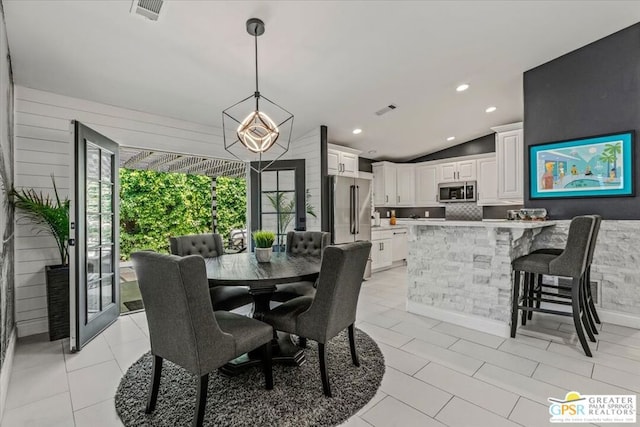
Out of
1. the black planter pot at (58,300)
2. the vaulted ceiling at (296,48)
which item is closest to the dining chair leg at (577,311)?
the vaulted ceiling at (296,48)

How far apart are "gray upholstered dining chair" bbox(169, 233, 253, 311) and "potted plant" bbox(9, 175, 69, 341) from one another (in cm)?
101

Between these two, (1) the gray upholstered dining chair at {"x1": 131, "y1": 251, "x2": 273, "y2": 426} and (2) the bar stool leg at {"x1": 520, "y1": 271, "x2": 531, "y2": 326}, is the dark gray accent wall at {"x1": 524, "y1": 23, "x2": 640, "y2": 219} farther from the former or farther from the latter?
(1) the gray upholstered dining chair at {"x1": 131, "y1": 251, "x2": 273, "y2": 426}

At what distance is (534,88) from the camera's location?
3869 mm

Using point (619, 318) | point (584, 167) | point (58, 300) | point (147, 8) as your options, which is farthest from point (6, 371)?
point (584, 167)

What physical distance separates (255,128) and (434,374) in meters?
2.38

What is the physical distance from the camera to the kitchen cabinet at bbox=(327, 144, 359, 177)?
5.36m

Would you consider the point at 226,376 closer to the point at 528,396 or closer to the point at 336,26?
the point at 528,396

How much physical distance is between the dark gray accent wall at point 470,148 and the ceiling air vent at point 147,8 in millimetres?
5944

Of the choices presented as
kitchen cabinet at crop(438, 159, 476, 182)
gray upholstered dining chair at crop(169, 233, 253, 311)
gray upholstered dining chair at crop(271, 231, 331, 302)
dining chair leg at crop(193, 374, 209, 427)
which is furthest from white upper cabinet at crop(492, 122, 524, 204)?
dining chair leg at crop(193, 374, 209, 427)

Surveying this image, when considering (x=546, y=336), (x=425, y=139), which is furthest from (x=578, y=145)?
(x=425, y=139)

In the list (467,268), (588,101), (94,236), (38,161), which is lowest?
(467,268)

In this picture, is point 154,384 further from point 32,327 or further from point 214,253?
point 32,327

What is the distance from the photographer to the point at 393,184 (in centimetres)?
702

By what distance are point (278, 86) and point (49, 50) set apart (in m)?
2.09
